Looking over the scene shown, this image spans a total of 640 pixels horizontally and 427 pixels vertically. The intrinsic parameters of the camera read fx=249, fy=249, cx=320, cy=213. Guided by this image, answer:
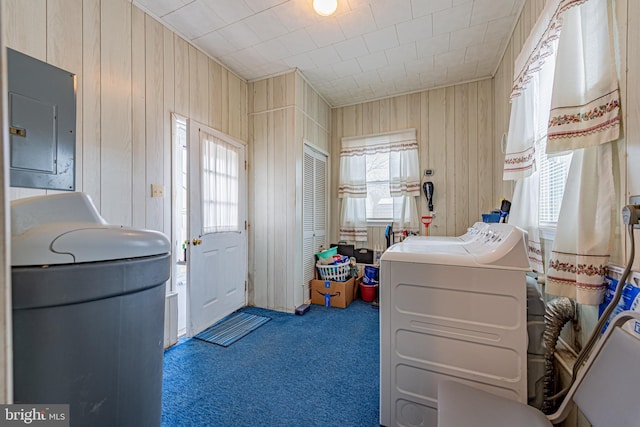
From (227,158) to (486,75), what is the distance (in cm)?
319

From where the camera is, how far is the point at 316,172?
346 cm

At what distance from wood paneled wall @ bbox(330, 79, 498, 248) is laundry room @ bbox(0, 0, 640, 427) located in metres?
0.03

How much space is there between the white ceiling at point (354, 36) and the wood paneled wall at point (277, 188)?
29 cm

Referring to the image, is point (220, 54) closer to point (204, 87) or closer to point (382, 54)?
point (204, 87)

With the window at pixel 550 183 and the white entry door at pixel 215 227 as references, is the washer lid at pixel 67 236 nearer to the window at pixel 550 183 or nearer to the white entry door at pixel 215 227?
the white entry door at pixel 215 227

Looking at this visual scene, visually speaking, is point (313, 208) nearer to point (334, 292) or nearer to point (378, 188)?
point (378, 188)

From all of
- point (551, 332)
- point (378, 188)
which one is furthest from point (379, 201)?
point (551, 332)

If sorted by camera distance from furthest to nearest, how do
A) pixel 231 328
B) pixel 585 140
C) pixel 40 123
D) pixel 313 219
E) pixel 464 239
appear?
pixel 313 219, pixel 231 328, pixel 464 239, pixel 40 123, pixel 585 140

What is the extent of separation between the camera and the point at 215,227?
261 centimetres

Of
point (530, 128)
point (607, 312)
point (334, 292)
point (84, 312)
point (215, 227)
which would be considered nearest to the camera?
point (84, 312)

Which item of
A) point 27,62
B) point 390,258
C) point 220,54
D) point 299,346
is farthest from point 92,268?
point 220,54

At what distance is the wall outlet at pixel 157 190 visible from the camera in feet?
6.72

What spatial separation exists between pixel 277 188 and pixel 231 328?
1.56 meters

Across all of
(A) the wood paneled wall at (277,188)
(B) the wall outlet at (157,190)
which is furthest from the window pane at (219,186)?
(B) the wall outlet at (157,190)
